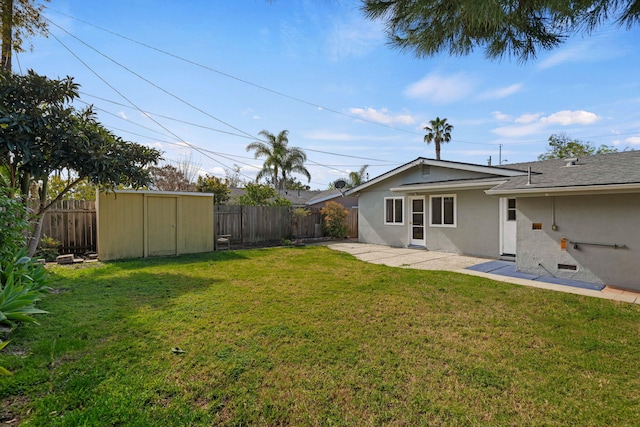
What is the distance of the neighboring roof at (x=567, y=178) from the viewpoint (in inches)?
227

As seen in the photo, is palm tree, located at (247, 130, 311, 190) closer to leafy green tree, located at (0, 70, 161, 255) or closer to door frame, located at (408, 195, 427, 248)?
door frame, located at (408, 195, 427, 248)

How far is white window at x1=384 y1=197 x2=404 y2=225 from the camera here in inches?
484

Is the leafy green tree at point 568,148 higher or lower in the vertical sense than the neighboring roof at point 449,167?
higher

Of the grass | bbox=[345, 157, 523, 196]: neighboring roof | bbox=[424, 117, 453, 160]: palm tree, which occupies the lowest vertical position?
the grass

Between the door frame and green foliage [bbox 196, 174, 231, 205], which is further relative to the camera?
green foliage [bbox 196, 174, 231, 205]

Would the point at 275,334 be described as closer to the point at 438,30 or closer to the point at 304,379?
the point at 304,379

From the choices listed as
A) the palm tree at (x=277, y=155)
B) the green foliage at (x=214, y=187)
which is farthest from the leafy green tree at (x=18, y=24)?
the palm tree at (x=277, y=155)

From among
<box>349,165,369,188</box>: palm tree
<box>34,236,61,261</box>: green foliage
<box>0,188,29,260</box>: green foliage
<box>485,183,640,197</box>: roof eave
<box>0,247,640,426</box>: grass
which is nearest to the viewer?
<box>0,247,640,426</box>: grass

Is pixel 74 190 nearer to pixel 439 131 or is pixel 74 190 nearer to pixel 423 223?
pixel 423 223

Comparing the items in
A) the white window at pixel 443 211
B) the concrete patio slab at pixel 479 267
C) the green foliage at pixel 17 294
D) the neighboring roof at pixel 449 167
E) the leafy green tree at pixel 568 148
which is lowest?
the concrete patio slab at pixel 479 267

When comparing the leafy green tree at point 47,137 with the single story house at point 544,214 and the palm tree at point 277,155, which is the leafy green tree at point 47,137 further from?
the palm tree at point 277,155

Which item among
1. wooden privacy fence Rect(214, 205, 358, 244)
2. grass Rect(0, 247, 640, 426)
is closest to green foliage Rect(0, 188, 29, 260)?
grass Rect(0, 247, 640, 426)

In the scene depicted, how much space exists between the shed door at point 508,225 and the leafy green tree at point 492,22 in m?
6.74

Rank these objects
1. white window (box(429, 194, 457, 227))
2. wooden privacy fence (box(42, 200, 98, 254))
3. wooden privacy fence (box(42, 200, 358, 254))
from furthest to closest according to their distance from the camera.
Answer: white window (box(429, 194, 457, 227))
wooden privacy fence (box(42, 200, 358, 254))
wooden privacy fence (box(42, 200, 98, 254))
